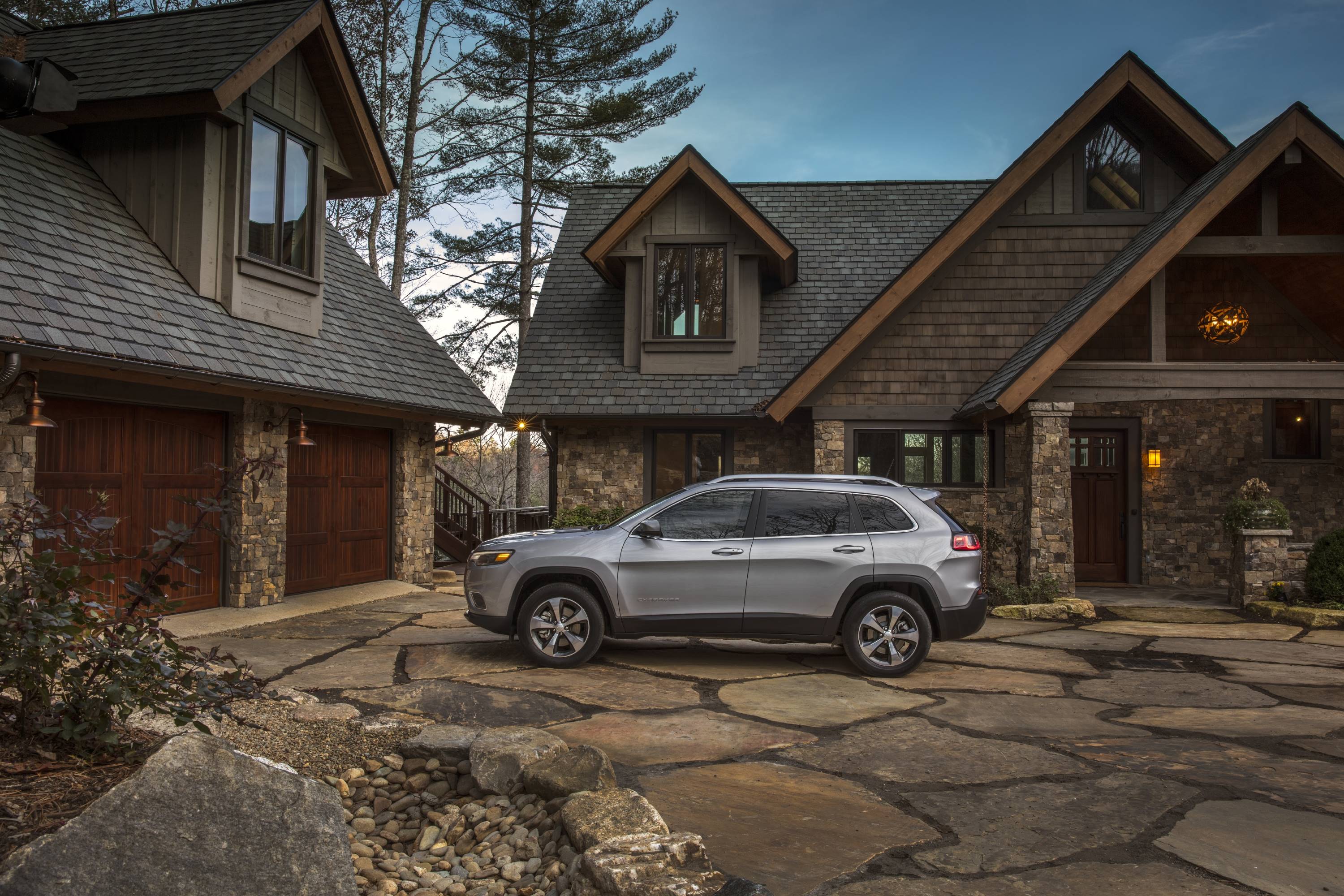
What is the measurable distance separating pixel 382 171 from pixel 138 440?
554 centimetres

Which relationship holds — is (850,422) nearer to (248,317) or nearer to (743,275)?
(743,275)

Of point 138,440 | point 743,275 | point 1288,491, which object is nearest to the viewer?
point 138,440

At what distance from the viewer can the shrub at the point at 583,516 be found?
43.8ft

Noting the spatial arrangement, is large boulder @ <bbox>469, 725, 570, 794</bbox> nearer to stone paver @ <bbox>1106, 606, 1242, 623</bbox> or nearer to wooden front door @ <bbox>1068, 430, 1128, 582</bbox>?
stone paver @ <bbox>1106, 606, 1242, 623</bbox>

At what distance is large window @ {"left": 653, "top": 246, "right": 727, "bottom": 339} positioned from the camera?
14.7m

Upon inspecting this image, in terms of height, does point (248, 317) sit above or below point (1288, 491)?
above

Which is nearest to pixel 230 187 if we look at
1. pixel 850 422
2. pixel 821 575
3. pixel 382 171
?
pixel 382 171

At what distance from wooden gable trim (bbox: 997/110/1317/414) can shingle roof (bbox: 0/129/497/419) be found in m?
7.98

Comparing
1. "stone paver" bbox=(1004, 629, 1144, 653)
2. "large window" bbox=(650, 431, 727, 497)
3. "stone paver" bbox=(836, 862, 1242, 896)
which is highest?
"large window" bbox=(650, 431, 727, 497)

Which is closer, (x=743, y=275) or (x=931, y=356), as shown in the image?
(x=931, y=356)

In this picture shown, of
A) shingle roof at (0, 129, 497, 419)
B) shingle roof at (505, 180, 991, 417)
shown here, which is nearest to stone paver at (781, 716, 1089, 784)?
shingle roof at (0, 129, 497, 419)

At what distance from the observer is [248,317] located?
32.9 feet

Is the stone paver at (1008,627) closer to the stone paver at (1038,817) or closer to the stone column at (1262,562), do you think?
the stone column at (1262,562)

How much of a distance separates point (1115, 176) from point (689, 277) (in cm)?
660
